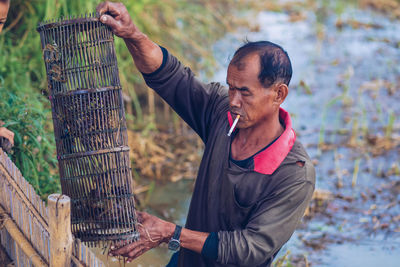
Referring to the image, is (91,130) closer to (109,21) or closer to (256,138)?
(109,21)

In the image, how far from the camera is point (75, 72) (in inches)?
101

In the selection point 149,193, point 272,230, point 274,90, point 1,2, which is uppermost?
point 1,2

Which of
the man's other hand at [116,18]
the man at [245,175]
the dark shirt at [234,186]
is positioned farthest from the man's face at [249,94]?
the man's other hand at [116,18]

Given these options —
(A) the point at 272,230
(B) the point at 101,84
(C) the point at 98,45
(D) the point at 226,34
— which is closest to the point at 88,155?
(B) the point at 101,84

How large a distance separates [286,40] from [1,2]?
23.6ft

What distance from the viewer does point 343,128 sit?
6.86m

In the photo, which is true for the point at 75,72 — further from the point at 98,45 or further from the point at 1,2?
the point at 1,2

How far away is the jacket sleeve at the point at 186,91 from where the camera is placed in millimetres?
2877

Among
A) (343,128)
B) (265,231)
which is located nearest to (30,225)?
(265,231)

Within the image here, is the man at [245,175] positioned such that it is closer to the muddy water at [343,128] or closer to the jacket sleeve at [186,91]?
the jacket sleeve at [186,91]

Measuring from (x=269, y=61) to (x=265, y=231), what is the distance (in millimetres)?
732

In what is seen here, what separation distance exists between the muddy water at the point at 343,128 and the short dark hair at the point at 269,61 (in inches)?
69.2

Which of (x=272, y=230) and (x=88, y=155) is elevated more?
(x=88, y=155)

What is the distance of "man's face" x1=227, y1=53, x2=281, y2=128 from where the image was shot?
253cm
